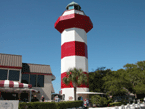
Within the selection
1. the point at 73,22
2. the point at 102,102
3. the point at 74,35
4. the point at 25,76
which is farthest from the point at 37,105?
the point at 73,22

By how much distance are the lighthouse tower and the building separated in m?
3.98

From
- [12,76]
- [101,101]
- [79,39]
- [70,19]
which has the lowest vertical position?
[101,101]

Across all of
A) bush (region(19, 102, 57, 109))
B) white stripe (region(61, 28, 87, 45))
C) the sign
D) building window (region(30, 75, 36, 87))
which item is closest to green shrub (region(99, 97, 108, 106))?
white stripe (region(61, 28, 87, 45))

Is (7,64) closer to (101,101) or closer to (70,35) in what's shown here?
(70,35)

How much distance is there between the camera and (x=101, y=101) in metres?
29.6

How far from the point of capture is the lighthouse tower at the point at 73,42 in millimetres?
31048

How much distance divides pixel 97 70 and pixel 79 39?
25.2ft

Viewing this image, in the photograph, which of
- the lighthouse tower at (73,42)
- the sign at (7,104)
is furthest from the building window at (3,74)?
the sign at (7,104)

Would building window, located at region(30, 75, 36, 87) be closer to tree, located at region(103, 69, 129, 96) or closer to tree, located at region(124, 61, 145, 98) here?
tree, located at region(103, 69, 129, 96)

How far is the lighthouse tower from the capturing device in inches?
1222

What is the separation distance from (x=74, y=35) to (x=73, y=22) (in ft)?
8.48

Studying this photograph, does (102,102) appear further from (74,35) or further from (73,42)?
(74,35)

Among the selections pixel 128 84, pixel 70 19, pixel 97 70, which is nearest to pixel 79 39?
pixel 70 19

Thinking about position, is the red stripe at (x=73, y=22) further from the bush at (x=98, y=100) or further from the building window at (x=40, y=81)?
the bush at (x=98, y=100)
